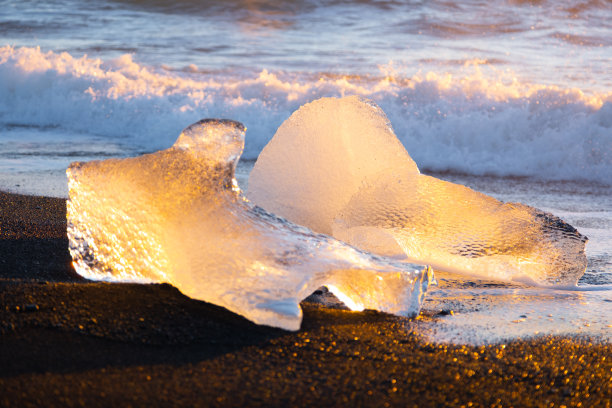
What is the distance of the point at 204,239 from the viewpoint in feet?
6.23

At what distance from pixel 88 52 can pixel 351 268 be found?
12.0 metres

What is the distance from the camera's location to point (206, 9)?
604 inches

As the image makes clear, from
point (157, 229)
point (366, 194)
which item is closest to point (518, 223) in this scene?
point (366, 194)

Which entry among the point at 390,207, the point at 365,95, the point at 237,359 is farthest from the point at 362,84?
the point at 237,359

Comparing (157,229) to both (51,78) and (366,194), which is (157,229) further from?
(51,78)

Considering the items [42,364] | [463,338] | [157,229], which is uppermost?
[157,229]

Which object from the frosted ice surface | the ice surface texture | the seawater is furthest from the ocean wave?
the frosted ice surface

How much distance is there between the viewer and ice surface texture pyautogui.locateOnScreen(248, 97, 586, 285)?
2592 mm

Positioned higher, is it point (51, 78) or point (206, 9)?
point (206, 9)

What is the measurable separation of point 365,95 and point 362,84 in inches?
33.0

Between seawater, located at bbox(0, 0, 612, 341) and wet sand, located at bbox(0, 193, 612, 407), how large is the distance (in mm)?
306

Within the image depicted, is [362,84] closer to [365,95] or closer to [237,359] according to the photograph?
[365,95]

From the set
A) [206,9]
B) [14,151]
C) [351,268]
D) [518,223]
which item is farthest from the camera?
[206,9]

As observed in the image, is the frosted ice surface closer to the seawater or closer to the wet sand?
the wet sand
